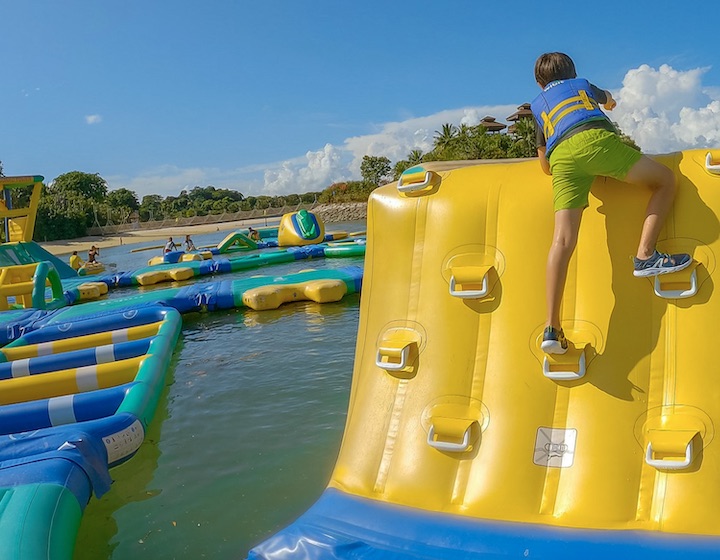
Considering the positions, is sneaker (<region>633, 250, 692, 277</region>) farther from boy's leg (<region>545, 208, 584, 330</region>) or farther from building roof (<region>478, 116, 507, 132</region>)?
building roof (<region>478, 116, 507, 132</region>)

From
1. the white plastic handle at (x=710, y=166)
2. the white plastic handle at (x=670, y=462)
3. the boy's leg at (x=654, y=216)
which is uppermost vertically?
the white plastic handle at (x=710, y=166)

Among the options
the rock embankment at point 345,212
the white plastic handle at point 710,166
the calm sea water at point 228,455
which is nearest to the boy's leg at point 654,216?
the white plastic handle at point 710,166

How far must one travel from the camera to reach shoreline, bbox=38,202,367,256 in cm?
3709

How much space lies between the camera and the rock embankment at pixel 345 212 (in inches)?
1802

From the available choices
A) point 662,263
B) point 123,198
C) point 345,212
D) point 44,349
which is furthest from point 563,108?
point 123,198

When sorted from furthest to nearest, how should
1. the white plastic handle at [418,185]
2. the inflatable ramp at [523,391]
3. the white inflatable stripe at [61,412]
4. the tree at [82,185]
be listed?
the tree at [82,185], the white inflatable stripe at [61,412], the white plastic handle at [418,185], the inflatable ramp at [523,391]

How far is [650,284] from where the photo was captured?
6.81 ft

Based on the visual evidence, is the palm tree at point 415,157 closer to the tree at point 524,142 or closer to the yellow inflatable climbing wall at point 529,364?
the tree at point 524,142

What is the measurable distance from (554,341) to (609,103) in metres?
0.89

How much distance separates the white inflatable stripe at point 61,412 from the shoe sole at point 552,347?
3.39 metres

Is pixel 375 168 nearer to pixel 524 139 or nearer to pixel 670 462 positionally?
pixel 524 139

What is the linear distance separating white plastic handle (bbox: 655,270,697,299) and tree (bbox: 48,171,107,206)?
60109mm

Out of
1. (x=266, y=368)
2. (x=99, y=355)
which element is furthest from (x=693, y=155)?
(x=99, y=355)

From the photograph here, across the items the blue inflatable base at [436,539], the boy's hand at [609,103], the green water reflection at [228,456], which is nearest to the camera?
the blue inflatable base at [436,539]
